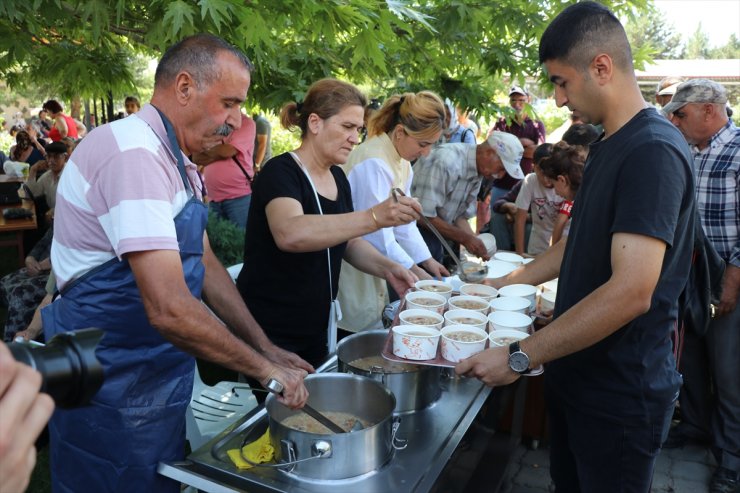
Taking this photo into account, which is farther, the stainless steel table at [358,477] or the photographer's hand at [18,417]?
the stainless steel table at [358,477]

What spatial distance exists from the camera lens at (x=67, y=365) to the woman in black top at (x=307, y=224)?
135 centimetres

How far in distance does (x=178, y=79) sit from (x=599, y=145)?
128cm

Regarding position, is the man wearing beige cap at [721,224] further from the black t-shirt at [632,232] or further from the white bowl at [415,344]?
the white bowl at [415,344]

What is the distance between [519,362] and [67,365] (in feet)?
4.33

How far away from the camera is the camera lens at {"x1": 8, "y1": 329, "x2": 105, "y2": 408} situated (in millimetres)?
760

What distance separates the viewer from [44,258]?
426cm

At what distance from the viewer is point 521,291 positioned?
102 inches

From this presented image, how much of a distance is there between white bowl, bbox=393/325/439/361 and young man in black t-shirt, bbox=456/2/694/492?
0.12 metres

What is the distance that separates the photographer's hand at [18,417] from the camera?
0.66m

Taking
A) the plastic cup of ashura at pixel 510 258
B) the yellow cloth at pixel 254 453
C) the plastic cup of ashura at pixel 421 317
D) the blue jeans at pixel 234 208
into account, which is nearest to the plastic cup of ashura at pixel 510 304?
the plastic cup of ashura at pixel 421 317

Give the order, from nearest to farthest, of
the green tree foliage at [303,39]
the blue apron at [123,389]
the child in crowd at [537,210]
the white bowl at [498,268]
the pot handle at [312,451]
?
1. the pot handle at [312,451]
2. the blue apron at [123,389]
3. the green tree foliage at [303,39]
4. the white bowl at [498,268]
5. the child in crowd at [537,210]

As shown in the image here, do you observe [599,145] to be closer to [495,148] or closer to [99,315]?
[99,315]

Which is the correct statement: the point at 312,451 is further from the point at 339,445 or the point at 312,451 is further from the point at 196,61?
the point at 196,61

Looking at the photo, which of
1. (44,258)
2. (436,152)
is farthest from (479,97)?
(44,258)
